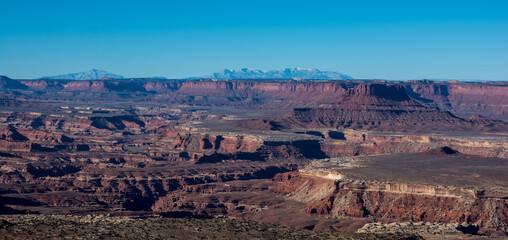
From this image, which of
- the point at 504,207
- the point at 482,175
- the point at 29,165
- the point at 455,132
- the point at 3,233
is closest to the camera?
the point at 3,233

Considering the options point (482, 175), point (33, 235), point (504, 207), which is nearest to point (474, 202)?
point (504, 207)

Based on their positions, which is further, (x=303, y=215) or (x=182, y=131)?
(x=182, y=131)

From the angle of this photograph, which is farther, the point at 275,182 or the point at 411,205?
the point at 275,182

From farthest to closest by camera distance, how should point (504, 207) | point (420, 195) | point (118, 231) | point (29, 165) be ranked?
1. point (29, 165)
2. point (420, 195)
3. point (504, 207)
4. point (118, 231)

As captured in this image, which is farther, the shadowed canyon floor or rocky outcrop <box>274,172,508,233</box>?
the shadowed canyon floor

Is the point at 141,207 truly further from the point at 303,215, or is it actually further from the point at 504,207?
the point at 504,207

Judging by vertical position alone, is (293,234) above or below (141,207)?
above

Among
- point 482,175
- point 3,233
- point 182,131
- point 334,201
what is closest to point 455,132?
point 182,131

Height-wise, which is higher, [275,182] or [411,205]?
[411,205]

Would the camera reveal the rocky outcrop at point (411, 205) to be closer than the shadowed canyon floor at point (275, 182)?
Yes
